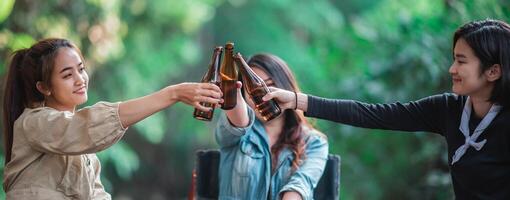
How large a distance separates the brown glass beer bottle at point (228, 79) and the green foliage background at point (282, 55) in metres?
1.21

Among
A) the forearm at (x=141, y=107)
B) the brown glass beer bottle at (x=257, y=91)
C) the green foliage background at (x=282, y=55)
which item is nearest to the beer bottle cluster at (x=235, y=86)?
the brown glass beer bottle at (x=257, y=91)

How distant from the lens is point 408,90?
4.80 meters

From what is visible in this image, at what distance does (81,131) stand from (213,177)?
0.99m

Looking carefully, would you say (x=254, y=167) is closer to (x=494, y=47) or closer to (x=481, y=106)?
(x=481, y=106)

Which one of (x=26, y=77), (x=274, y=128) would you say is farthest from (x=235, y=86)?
(x=26, y=77)

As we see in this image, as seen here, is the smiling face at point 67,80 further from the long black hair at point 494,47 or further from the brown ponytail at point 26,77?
the long black hair at point 494,47

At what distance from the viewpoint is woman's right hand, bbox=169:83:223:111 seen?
2.08 metres

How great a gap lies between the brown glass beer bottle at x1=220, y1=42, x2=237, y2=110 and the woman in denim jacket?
0.25 metres

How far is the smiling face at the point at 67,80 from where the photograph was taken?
2.29 meters

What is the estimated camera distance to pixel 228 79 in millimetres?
2301

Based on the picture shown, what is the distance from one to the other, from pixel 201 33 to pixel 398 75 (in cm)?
401

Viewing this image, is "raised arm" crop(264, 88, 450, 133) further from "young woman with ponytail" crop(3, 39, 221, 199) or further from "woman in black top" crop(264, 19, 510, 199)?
"young woman with ponytail" crop(3, 39, 221, 199)

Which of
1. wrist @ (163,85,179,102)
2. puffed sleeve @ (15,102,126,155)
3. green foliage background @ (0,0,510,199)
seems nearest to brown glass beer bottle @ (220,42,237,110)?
wrist @ (163,85,179,102)

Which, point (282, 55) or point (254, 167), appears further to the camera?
point (282, 55)
